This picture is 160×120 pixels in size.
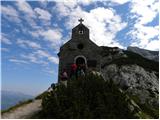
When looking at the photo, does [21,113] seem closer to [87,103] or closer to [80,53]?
[87,103]

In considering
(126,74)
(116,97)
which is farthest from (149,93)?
(116,97)

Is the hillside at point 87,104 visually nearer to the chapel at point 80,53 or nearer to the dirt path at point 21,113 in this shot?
the dirt path at point 21,113

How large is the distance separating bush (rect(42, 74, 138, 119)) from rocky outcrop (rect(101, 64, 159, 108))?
1709 cm

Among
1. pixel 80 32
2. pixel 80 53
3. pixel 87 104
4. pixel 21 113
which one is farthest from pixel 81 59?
pixel 87 104

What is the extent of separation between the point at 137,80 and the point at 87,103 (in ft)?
90.8

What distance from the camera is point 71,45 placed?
31.7 metres

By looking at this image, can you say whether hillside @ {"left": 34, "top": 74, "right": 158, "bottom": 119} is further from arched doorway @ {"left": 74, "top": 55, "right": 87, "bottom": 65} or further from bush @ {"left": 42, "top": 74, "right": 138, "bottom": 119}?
arched doorway @ {"left": 74, "top": 55, "right": 87, "bottom": 65}

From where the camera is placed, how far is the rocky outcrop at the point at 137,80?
121 ft

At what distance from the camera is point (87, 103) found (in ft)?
51.4

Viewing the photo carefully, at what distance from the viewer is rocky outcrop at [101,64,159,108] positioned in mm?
36731

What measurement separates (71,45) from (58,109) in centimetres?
1806

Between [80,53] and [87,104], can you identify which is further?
[80,53]

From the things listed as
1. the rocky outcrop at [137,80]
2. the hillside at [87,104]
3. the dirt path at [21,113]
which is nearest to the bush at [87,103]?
the hillside at [87,104]

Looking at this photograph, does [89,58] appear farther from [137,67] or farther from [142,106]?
[137,67]
